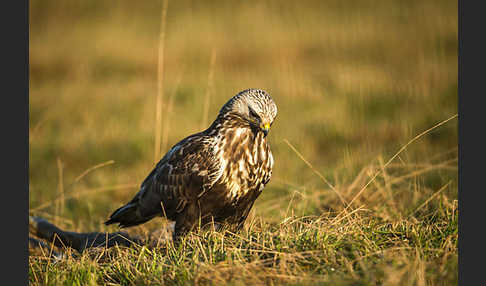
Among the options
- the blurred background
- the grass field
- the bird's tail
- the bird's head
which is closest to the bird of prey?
the bird's head

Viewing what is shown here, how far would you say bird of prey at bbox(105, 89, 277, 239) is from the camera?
13.0 feet

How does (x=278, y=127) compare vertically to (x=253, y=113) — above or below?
below

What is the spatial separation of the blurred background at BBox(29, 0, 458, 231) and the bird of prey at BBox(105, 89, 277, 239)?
890mm

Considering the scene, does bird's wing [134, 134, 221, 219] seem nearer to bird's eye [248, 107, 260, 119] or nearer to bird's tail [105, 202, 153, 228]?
bird's tail [105, 202, 153, 228]

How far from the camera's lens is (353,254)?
3.07 metres

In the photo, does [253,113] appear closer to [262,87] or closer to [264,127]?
[264,127]

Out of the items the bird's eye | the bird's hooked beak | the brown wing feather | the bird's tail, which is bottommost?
the bird's tail

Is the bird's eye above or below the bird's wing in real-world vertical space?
above

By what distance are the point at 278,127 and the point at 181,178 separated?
5.11 metres

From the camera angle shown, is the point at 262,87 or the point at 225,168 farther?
the point at 262,87

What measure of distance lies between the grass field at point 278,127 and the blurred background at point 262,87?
1.7 inches

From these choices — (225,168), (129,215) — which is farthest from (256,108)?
(129,215)

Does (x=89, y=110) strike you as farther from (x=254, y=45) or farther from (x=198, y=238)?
(x=198, y=238)

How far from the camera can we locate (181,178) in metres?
Result: 4.17
